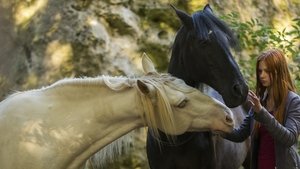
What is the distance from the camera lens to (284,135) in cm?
258

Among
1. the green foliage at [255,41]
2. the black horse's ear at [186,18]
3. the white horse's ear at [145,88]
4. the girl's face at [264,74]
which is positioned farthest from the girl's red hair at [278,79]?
the green foliage at [255,41]

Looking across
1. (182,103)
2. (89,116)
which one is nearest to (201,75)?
(182,103)

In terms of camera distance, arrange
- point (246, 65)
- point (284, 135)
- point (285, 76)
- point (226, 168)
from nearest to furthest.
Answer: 1. point (284, 135)
2. point (285, 76)
3. point (226, 168)
4. point (246, 65)

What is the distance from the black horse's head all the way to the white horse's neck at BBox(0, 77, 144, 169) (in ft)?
1.83

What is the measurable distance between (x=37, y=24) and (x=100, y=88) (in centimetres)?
269

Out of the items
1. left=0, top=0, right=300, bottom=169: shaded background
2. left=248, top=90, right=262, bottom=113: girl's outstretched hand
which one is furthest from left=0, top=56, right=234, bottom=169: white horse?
left=0, top=0, right=300, bottom=169: shaded background

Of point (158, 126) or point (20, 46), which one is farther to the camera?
point (20, 46)

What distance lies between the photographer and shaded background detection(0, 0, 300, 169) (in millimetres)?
4793

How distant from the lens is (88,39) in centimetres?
480

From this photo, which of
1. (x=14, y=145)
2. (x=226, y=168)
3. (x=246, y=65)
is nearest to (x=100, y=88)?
(x=14, y=145)

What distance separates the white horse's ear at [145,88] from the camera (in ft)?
7.93

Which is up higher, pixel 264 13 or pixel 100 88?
pixel 100 88

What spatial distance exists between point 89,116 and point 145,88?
0.36m

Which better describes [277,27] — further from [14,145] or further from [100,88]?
[14,145]
